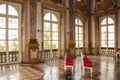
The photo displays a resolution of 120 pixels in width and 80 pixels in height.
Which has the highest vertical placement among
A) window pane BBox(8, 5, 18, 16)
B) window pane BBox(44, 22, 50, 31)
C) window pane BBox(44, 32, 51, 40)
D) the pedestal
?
window pane BBox(8, 5, 18, 16)

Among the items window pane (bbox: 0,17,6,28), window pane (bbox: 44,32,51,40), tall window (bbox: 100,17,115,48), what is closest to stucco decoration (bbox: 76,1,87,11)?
tall window (bbox: 100,17,115,48)

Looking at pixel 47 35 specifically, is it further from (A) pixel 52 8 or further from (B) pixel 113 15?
(B) pixel 113 15

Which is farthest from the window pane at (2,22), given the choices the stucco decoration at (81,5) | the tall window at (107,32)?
the tall window at (107,32)

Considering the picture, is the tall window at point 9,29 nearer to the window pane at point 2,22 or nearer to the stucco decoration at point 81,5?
the window pane at point 2,22

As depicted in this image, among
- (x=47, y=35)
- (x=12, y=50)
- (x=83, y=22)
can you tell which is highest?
(x=83, y=22)

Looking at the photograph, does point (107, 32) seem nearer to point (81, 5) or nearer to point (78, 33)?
point (78, 33)

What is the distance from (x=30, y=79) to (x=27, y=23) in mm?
4735

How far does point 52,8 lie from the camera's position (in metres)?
11.2

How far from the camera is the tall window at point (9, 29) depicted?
905cm

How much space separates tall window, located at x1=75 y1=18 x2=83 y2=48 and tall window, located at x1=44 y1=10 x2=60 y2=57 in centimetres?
239

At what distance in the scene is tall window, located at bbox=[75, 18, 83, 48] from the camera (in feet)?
46.2

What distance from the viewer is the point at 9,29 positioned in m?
9.36

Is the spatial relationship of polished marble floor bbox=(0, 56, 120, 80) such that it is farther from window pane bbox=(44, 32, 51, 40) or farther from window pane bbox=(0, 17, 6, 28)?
window pane bbox=(44, 32, 51, 40)

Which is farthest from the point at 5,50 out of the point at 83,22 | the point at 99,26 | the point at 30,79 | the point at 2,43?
the point at 99,26
